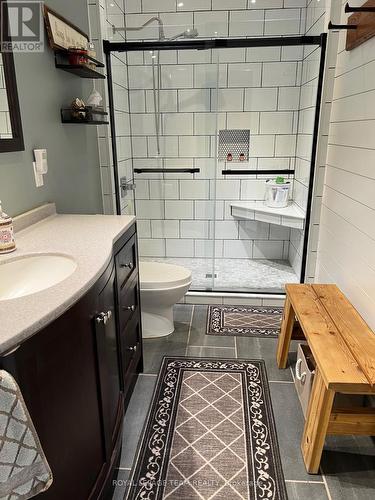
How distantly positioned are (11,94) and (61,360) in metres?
1.19

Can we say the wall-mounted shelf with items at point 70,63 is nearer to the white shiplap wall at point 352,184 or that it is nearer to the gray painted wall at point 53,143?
the gray painted wall at point 53,143

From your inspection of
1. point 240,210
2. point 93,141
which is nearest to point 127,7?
point 93,141

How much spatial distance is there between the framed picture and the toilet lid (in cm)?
134

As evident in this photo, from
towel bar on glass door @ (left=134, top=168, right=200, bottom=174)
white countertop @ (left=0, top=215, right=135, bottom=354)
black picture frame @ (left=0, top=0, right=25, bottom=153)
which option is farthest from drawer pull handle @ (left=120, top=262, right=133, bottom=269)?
towel bar on glass door @ (left=134, top=168, right=200, bottom=174)

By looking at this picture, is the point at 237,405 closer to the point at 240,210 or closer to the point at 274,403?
the point at 274,403

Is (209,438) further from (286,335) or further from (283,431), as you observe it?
(286,335)

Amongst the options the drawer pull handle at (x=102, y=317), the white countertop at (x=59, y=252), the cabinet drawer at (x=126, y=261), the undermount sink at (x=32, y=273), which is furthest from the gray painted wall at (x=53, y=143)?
the drawer pull handle at (x=102, y=317)

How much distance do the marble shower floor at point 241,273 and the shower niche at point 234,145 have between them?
0.99 meters

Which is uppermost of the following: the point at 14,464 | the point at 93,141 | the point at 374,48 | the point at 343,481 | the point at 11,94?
the point at 374,48

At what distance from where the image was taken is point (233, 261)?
3.60 meters

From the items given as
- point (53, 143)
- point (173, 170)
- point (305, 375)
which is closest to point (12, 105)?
point (53, 143)

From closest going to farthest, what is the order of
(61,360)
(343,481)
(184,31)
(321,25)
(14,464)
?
(14,464) → (61,360) → (343,481) → (321,25) → (184,31)

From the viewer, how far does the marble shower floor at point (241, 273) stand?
3031mm

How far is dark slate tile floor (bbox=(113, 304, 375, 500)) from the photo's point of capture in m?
1.40
